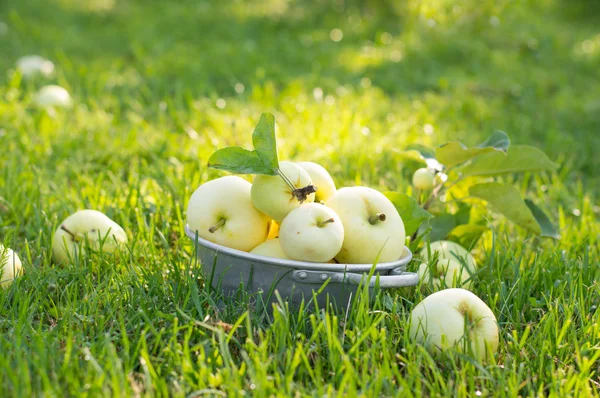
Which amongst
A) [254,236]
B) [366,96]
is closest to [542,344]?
[254,236]

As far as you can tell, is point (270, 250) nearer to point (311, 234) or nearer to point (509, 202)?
point (311, 234)

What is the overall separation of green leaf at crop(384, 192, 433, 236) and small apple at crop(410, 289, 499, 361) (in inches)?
12.5

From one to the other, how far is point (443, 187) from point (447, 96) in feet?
7.95

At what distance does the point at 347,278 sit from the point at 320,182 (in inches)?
12.8

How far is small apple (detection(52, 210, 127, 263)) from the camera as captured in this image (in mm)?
2000

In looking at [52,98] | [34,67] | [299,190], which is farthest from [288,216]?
[34,67]

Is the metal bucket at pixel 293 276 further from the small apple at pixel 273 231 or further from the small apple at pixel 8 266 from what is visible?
the small apple at pixel 8 266

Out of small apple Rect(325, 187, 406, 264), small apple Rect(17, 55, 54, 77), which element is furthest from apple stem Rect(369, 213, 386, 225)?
small apple Rect(17, 55, 54, 77)

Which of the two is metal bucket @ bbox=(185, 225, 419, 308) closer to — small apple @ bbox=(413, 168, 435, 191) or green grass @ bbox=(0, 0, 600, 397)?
green grass @ bbox=(0, 0, 600, 397)

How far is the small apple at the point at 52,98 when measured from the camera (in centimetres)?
365

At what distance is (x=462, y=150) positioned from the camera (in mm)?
2066

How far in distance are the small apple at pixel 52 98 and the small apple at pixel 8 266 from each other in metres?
2.00

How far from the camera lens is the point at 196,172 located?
279 centimetres

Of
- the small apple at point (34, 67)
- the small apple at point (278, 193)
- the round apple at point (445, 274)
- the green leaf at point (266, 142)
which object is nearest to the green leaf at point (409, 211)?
the round apple at point (445, 274)
